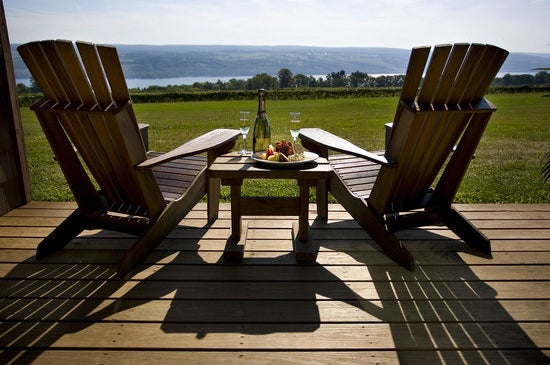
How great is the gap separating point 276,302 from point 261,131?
1114 mm

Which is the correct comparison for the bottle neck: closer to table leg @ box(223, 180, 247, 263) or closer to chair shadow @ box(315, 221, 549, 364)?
table leg @ box(223, 180, 247, 263)

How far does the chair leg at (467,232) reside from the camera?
2.49 metres

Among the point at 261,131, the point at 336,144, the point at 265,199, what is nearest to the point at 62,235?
the point at 265,199

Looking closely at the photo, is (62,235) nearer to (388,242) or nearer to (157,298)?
(157,298)

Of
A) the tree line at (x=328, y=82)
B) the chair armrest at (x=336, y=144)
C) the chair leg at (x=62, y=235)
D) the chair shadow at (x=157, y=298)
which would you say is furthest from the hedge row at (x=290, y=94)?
the chair shadow at (x=157, y=298)

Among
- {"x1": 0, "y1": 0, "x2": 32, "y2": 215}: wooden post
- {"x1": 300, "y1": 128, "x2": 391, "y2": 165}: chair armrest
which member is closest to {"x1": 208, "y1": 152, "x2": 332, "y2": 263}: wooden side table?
{"x1": 300, "y1": 128, "x2": 391, "y2": 165}: chair armrest

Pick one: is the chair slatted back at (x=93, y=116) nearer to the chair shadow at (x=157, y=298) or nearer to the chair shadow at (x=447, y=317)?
the chair shadow at (x=157, y=298)

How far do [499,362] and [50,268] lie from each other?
84.3 inches

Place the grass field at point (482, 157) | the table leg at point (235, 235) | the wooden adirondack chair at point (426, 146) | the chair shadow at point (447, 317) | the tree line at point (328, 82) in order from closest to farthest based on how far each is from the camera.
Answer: the chair shadow at point (447, 317)
the wooden adirondack chair at point (426, 146)
the table leg at point (235, 235)
the grass field at point (482, 157)
the tree line at point (328, 82)

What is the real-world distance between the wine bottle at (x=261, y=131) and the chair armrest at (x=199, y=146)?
0.16 metres

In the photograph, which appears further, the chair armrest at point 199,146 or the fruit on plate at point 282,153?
the fruit on plate at point 282,153

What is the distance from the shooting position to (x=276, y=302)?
1974 mm

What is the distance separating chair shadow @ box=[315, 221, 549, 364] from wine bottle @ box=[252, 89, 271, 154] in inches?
33.8

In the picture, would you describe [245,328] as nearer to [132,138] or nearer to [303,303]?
[303,303]
